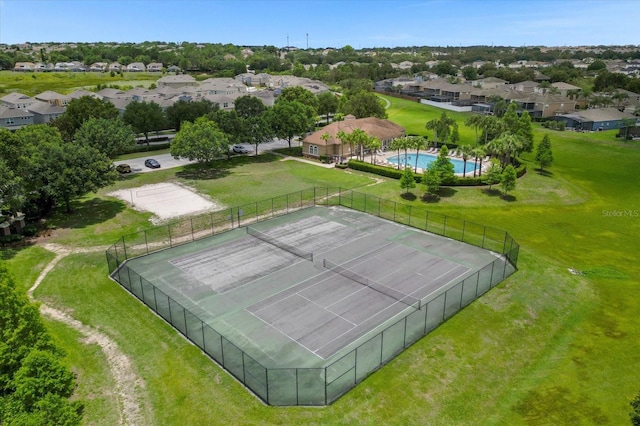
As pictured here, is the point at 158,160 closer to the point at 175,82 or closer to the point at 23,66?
the point at 175,82

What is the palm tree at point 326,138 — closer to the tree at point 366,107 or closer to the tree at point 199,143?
the tree at point 199,143

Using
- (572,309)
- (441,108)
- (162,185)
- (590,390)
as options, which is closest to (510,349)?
(590,390)

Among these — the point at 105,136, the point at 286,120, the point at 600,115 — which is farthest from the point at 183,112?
the point at 600,115

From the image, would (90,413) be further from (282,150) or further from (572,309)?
(282,150)

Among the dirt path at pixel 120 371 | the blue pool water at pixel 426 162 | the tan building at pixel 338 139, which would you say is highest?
the tan building at pixel 338 139

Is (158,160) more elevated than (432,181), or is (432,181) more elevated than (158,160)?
(432,181)

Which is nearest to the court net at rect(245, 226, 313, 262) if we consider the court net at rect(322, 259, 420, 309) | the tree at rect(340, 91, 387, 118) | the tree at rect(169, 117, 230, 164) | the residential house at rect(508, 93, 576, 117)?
the court net at rect(322, 259, 420, 309)

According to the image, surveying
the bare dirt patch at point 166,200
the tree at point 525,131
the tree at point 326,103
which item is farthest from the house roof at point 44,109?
the tree at point 525,131

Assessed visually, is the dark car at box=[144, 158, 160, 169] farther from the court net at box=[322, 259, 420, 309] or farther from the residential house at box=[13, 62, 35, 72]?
Answer: the residential house at box=[13, 62, 35, 72]
